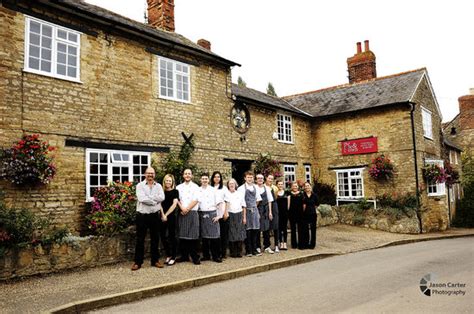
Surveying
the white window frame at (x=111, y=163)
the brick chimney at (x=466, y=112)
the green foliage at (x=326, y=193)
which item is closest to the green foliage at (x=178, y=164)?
the white window frame at (x=111, y=163)

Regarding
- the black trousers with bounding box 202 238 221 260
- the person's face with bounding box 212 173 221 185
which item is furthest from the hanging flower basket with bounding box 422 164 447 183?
the black trousers with bounding box 202 238 221 260

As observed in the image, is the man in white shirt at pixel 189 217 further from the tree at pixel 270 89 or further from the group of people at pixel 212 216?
the tree at pixel 270 89

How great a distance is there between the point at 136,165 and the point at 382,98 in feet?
40.8

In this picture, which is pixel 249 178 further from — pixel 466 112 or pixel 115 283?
pixel 466 112

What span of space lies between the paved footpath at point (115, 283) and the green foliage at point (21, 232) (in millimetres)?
651

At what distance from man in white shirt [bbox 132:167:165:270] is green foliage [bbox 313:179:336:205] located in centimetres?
1186

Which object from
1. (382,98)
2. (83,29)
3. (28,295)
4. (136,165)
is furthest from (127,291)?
(382,98)

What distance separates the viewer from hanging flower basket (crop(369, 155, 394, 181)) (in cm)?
1614

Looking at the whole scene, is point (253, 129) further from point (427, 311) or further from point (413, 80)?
point (427, 311)

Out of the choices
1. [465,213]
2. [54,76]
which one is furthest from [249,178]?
[465,213]

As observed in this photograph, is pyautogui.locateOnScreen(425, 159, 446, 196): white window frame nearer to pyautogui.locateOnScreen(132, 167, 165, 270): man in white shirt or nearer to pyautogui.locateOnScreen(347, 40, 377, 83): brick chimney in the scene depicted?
pyautogui.locateOnScreen(347, 40, 377, 83): brick chimney

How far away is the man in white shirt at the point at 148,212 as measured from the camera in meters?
7.00

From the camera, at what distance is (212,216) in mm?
7770

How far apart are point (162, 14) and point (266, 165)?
7.50 meters
